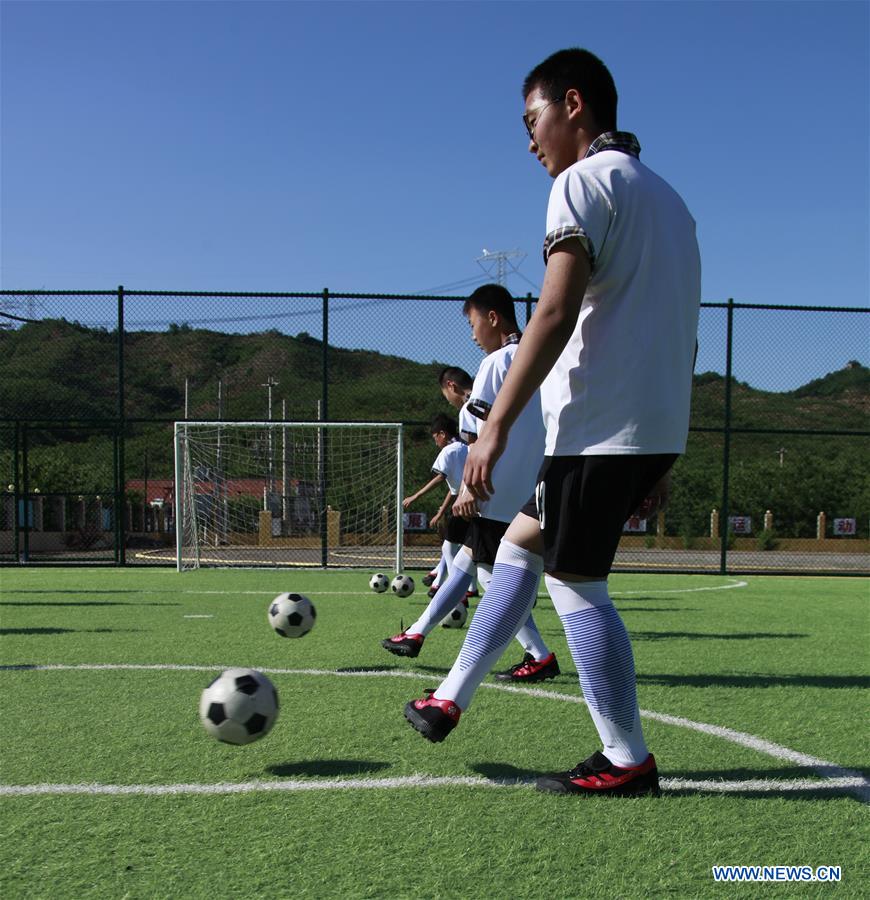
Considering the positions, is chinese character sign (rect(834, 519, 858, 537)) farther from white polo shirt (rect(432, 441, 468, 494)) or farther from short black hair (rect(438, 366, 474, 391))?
short black hair (rect(438, 366, 474, 391))

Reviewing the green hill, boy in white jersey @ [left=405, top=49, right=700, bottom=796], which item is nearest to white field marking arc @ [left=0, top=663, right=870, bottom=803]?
boy in white jersey @ [left=405, top=49, right=700, bottom=796]

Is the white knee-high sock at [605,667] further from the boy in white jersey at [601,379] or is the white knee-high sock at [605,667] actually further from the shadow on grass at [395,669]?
the shadow on grass at [395,669]

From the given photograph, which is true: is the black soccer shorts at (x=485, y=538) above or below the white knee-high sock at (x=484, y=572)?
above

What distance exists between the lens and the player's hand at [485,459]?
8.28 feet

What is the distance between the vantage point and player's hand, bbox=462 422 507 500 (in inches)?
99.3

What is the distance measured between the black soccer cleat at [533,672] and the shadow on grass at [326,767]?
63.9 inches

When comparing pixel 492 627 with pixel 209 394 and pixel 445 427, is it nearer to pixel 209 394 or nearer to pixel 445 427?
pixel 445 427

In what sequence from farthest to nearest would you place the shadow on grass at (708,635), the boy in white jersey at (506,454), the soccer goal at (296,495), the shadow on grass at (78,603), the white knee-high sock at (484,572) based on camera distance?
the soccer goal at (296,495), the shadow on grass at (78,603), the shadow on grass at (708,635), the white knee-high sock at (484,572), the boy in white jersey at (506,454)

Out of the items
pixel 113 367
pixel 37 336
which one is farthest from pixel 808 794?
pixel 37 336

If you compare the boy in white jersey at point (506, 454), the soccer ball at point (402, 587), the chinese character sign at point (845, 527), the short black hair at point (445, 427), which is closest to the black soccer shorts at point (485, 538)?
the boy in white jersey at point (506, 454)

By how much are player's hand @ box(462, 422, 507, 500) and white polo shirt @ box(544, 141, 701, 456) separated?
0.58ft

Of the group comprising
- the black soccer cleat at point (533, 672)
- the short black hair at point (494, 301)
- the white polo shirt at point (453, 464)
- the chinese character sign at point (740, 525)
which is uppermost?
the short black hair at point (494, 301)

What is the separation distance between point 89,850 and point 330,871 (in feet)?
2.04

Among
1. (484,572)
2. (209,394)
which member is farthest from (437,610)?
(209,394)
